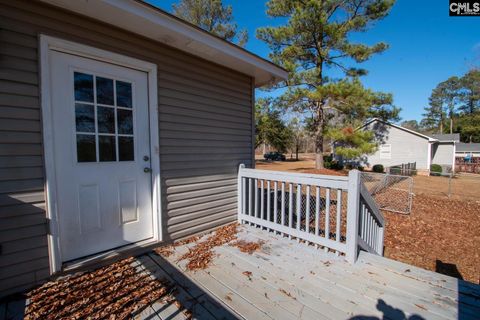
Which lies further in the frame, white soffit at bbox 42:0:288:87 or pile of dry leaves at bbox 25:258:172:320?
white soffit at bbox 42:0:288:87

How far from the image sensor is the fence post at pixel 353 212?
229 centimetres

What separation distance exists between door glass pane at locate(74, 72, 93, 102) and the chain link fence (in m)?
6.41

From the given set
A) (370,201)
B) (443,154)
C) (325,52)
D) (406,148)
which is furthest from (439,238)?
(443,154)

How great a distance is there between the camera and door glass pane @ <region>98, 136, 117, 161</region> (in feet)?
7.55

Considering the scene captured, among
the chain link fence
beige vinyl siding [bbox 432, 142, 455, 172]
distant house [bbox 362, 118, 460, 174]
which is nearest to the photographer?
the chain link fence

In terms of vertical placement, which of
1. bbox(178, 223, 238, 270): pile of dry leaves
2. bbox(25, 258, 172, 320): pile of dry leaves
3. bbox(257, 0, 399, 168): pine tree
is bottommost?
bbox(178, 223, 238, 270): pile of dry leaves

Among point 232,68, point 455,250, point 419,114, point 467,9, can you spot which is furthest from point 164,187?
point 419,114

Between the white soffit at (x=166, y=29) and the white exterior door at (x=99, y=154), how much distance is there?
1.40 feet

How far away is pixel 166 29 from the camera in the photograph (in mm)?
2385

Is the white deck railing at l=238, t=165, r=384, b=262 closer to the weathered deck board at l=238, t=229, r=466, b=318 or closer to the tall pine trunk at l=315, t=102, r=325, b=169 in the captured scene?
the weathered deck board at l=238, t=229, r=466, b=318

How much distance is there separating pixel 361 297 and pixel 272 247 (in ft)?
3.57

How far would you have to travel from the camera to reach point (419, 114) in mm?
43281

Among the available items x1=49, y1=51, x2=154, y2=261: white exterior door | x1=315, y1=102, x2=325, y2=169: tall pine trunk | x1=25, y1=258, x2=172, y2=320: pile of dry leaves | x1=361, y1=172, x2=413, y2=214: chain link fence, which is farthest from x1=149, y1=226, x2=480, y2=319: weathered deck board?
x1=315, y1=102, x2=325, y2=169: tall pine trunk

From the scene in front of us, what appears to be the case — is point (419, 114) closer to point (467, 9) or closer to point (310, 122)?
point (310, 122)
